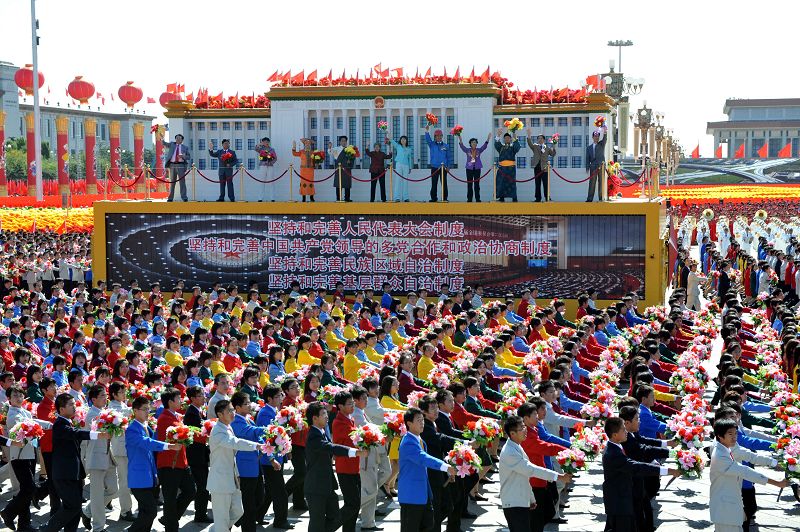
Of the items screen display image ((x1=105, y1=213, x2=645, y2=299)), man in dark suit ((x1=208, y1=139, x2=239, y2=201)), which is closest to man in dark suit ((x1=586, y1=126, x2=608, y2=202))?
screen display image ((x1=105, y1=213, x2=645, y2=299))

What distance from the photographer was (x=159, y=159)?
92.8 metres

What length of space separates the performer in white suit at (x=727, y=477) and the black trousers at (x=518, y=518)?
4.74 feet

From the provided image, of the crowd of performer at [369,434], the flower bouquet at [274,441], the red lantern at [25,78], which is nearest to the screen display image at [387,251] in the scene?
the crowd of performer at [369,434]

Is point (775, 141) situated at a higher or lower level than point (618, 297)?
higher

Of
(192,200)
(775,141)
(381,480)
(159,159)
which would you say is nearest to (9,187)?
(159,159)

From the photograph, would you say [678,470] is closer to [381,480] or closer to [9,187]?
[381,480]

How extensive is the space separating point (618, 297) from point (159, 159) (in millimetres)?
72908

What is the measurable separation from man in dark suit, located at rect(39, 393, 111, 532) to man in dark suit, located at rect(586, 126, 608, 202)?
16.5 metres

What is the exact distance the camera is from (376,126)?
27.3m

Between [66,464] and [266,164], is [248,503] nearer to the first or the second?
[66,464]

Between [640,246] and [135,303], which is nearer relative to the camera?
[135,303]

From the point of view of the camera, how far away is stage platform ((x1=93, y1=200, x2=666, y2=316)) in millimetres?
24438

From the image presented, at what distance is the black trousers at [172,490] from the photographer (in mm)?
10349

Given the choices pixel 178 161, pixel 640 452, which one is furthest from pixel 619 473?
pixel 178 161
